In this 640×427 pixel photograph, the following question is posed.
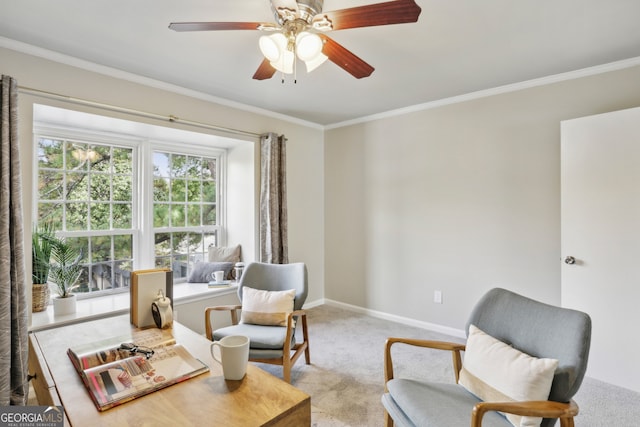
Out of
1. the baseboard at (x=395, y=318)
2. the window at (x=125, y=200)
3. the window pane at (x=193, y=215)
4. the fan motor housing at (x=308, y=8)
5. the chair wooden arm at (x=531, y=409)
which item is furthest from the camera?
the window pane at (x=193, y=215)

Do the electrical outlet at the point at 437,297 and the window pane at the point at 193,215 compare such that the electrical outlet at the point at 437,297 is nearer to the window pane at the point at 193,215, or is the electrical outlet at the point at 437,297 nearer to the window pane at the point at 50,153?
the window pane at the point at 193,215

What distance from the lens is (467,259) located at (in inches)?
129

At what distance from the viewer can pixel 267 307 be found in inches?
99.7

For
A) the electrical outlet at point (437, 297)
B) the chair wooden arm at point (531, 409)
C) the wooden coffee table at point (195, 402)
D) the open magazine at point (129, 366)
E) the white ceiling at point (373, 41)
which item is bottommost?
the electrical outlet at point (437, 297)

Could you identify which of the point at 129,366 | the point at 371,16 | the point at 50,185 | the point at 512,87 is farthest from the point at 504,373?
the point at 50,185

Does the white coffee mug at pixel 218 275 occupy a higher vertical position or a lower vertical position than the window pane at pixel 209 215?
lower

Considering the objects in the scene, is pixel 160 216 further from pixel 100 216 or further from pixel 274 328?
pixel 274 328

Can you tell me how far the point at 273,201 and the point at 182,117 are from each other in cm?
121

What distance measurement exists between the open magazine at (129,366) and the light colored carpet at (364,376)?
1.08 m

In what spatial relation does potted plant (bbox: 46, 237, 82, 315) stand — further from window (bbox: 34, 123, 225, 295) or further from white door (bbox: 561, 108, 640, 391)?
white door (bbox: 561, 108, 640, 391)

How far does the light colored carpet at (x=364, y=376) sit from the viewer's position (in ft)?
6.70

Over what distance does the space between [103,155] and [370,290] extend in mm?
3204

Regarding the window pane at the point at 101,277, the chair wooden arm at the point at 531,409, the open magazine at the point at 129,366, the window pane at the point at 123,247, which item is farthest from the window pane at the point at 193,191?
the chair wooden arm at the point at 531,409

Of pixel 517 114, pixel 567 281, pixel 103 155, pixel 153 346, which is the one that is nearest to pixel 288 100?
pixel 103 155
